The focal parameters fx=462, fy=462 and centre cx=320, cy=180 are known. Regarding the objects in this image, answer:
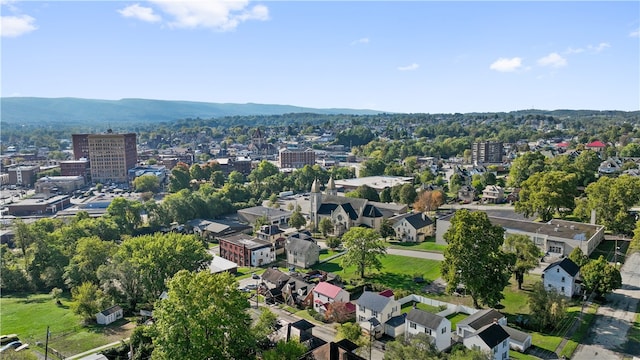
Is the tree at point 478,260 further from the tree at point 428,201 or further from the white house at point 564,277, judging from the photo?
the tree at point 428,201

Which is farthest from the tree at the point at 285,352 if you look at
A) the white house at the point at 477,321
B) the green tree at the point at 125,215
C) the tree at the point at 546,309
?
the green tree at the point at 125,215

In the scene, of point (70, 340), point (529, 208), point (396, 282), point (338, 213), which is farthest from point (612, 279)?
point (70, 340)

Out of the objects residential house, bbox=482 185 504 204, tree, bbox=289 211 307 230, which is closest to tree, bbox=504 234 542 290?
tree, bbox=289 211 307 230

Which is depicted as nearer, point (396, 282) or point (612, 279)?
point (612, 279)

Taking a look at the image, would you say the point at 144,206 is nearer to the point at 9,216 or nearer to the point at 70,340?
the point at 9,216

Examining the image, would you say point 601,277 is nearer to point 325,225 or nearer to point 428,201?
point 325,225

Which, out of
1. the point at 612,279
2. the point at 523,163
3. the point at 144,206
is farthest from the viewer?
the point at 523,163

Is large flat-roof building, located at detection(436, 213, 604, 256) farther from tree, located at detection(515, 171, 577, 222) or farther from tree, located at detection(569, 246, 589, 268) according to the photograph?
tree, located at detection(515, 171, 577, 222)
